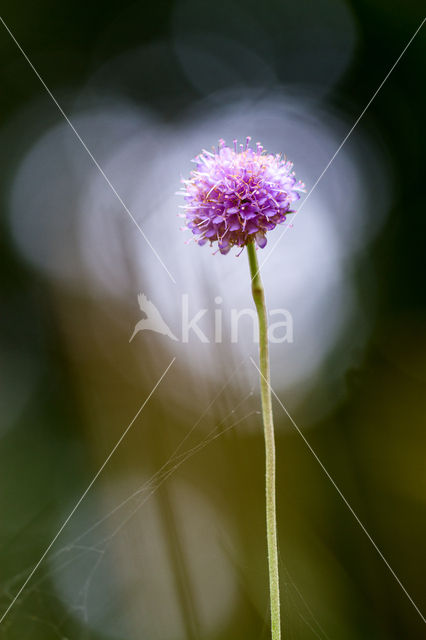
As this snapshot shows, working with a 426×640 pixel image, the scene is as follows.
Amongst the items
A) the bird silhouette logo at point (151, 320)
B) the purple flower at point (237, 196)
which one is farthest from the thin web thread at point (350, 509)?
the purple flower at point (237, 196)

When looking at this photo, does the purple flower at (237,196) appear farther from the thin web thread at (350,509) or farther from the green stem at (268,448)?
the thin web thread at (350,509)

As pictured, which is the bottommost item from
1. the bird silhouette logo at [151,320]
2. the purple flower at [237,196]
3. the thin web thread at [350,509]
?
the thin web thread at [350,509]

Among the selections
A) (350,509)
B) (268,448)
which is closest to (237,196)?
(268,448)

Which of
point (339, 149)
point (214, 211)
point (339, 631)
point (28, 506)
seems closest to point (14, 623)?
point (28, 506)

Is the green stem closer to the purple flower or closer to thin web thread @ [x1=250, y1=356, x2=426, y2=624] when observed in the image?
the purple flower

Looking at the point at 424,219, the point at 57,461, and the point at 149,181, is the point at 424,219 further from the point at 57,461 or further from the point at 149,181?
the point at 57,461

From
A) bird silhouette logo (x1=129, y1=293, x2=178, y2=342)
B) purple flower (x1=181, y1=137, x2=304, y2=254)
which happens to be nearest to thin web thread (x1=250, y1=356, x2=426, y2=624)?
bird silhouette logo (x1=129, y1=293, x2=178, y2=342)

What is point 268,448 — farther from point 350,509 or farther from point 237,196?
point 350,509
